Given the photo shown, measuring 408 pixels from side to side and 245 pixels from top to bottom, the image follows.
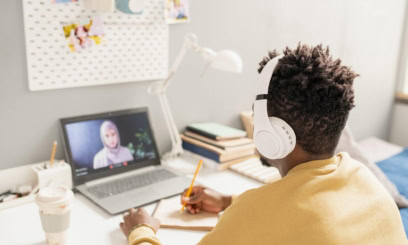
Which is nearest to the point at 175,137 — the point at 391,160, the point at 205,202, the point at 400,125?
the point at 205,202

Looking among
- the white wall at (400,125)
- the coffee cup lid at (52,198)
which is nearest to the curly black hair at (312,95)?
the coffee cup lid at (52,198)

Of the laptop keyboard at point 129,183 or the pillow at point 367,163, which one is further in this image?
the pillow at point 367,163

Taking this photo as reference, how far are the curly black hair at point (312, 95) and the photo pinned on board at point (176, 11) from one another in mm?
827

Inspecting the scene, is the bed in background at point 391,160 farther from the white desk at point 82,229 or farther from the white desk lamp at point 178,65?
the white desk at point 82,229

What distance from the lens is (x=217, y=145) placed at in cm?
163

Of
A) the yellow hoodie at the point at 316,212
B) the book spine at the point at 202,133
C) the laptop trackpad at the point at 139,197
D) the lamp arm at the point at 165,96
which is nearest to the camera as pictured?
the yellow hoodie at the point at 316,212

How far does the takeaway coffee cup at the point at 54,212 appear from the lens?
100 centimetres

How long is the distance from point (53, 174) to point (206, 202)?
1.68 feet

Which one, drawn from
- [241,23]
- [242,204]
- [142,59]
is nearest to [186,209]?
[242,204]

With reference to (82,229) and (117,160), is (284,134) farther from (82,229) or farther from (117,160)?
(117,160)

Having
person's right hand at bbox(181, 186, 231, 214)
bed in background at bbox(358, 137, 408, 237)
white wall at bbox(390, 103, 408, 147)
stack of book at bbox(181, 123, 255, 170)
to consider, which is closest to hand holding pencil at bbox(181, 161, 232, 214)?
person's right hand at bbox(181, 186, 231, 214)

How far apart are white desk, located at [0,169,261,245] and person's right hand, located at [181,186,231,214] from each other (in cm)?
11

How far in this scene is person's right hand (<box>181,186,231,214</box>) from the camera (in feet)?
4.06

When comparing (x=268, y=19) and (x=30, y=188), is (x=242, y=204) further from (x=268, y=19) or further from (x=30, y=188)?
(x=268, y=19)
